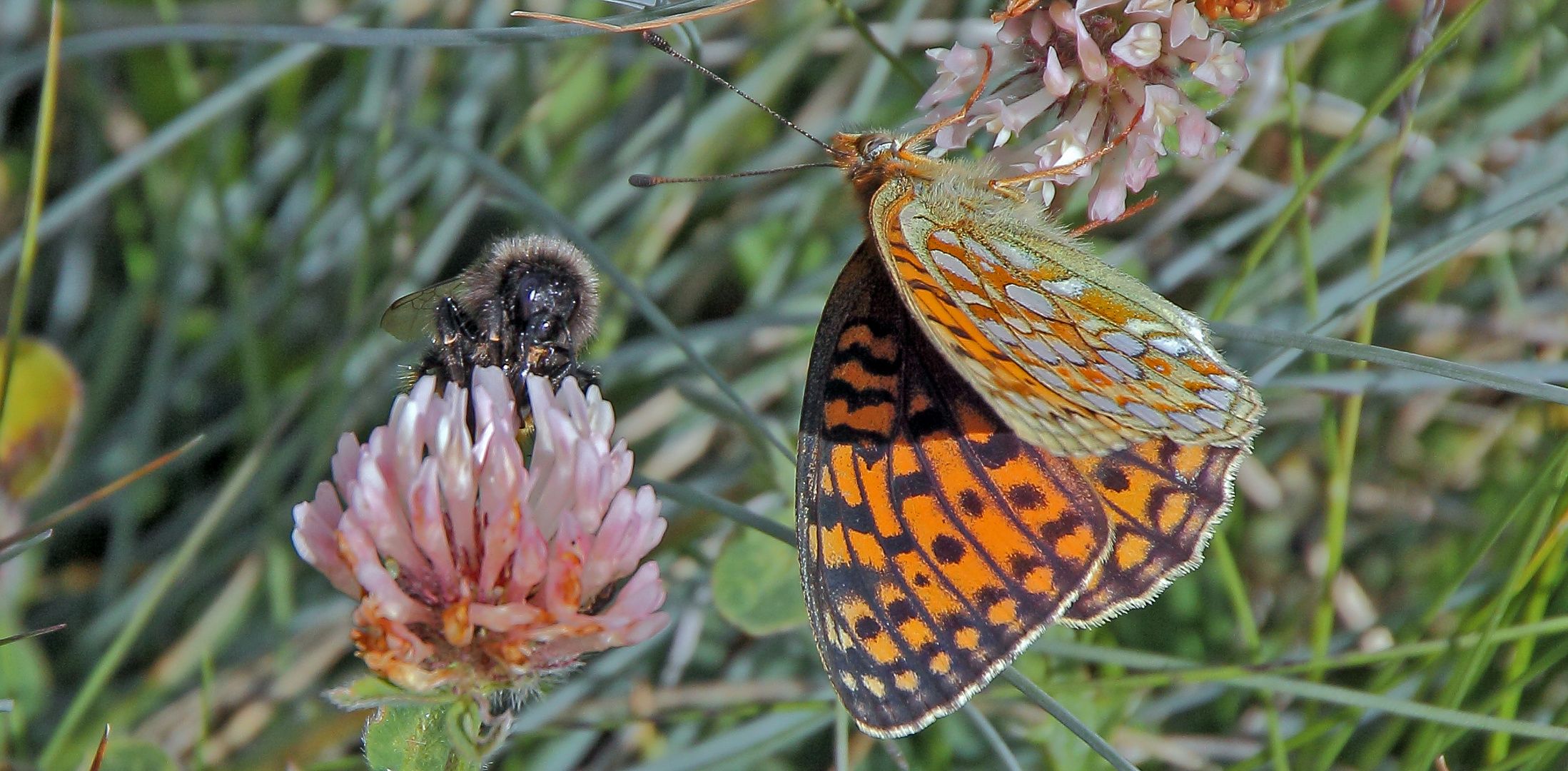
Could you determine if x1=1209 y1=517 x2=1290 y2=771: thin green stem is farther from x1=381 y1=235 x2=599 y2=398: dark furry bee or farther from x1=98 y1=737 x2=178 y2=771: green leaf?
x1=98 y1=737 x2=178 y2=771: green leaf

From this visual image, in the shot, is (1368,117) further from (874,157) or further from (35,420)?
(35,420)

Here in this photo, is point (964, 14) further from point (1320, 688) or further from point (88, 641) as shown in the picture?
point (88, 641)

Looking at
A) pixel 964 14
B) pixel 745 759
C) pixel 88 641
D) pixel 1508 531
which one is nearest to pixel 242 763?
pixel 88 641

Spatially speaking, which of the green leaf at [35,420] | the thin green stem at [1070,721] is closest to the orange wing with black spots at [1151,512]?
the thin green stem at [1070,721]

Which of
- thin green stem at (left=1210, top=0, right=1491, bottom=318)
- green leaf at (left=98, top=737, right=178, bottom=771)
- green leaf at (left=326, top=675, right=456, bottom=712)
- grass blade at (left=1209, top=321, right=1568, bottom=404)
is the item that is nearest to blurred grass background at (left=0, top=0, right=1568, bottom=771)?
green leaf at (left=98, top=737, right=178, bottom=771)

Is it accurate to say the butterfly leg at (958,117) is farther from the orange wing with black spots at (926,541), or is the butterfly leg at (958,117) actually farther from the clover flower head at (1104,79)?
the orange wing with black spots at (926,541)

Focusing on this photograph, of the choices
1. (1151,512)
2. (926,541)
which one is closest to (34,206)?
(926,541)
